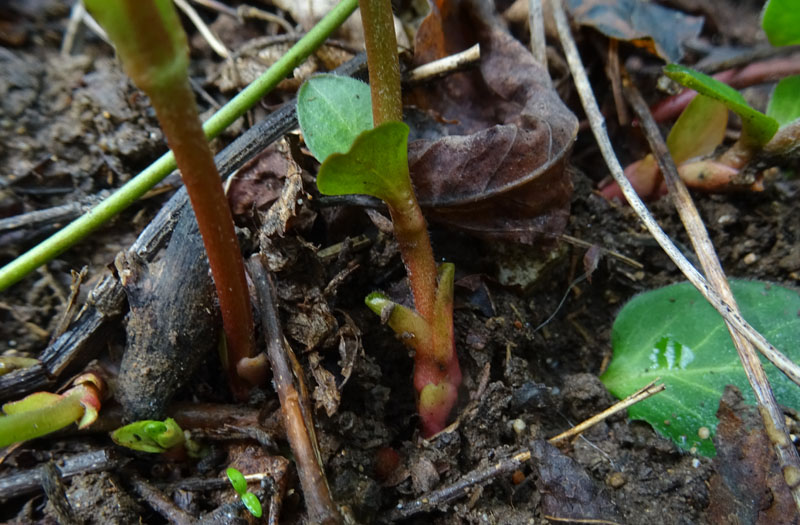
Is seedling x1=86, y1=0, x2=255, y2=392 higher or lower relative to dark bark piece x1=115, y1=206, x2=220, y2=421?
higher

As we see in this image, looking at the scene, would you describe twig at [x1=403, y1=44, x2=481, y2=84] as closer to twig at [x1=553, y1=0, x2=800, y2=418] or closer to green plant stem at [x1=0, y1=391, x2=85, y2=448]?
twig at [x1=553, y1=0, x2=800, y2=418]

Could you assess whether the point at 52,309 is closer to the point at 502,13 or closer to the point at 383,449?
the point at 383,449

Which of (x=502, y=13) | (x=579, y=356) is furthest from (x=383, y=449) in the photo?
(x=502, y=13)

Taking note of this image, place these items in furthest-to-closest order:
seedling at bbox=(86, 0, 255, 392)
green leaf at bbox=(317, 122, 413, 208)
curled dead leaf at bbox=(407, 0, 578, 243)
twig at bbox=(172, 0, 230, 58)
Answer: twig at bbox=(172, 0, 230, 58) < curled dead leaf at bbox=(407, 0, 578, 243) < green leaf at bbox=(317, 122, 413, 208) < seedling at bbox=(86, 0, 255, 392)

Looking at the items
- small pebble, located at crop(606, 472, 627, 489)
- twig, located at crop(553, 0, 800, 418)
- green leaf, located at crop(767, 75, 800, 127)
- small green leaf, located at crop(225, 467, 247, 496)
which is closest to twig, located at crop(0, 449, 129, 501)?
small green leaf, located at crop(225, 467, 247, 496)

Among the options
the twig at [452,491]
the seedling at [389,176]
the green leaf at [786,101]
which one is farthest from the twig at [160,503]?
the green leaf at [786,101]

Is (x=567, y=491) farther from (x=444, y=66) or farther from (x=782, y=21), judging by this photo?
(x=782, y=21)

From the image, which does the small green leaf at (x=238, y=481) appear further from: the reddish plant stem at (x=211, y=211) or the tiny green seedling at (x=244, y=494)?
the reddish plant stem at (x=211, y=211)

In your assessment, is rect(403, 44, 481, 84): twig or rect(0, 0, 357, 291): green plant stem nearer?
rect(0, 0, 357, 291): green plant stem
